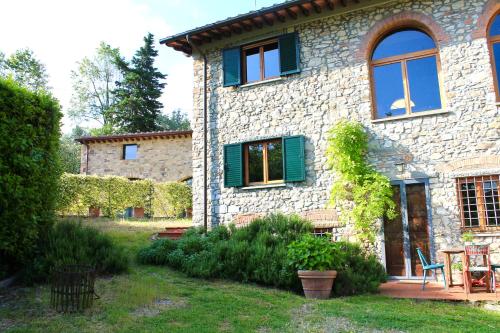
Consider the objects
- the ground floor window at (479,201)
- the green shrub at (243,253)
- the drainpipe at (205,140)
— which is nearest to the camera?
the green shrub at (243,253)

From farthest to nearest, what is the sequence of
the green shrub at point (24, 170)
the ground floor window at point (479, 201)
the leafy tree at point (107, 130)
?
1. the leafy tree at point (107, 130)
2. the ground floor window at point (479, 201)
3. the green shrub at point (24, 170)

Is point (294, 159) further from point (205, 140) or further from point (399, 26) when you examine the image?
point (399, 26)

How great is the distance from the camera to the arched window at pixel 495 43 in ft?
26.5

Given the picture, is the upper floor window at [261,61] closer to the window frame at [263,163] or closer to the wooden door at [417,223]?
the window frame at [263,163]

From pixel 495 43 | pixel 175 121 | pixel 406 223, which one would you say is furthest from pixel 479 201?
pixel 175 121

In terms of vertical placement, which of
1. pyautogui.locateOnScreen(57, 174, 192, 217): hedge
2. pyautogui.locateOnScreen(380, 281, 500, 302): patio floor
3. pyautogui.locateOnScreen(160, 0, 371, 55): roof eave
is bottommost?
pyautogui.locateOnScreen(380, 281, 500, 302): patio floor

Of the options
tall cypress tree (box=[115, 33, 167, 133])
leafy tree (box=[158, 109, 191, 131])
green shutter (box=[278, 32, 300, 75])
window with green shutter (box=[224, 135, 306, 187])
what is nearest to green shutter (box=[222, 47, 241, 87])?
green shutter (box=[278, 32, 300, 75])

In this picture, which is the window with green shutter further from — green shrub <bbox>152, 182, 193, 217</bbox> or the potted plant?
green shrub <bbox>152, 182, 193, 217</bbox>

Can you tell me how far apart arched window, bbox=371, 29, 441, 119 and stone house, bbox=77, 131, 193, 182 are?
12.2 metres

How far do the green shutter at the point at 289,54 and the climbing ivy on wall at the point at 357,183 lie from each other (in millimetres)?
1955

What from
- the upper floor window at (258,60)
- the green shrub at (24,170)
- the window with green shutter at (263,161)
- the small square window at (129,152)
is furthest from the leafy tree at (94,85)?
the green shrub at (24,170)

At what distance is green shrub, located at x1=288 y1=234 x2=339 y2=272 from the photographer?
266 inches

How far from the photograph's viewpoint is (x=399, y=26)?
898 centimetres

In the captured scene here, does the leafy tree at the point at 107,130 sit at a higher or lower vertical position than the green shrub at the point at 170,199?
Answer: higher
